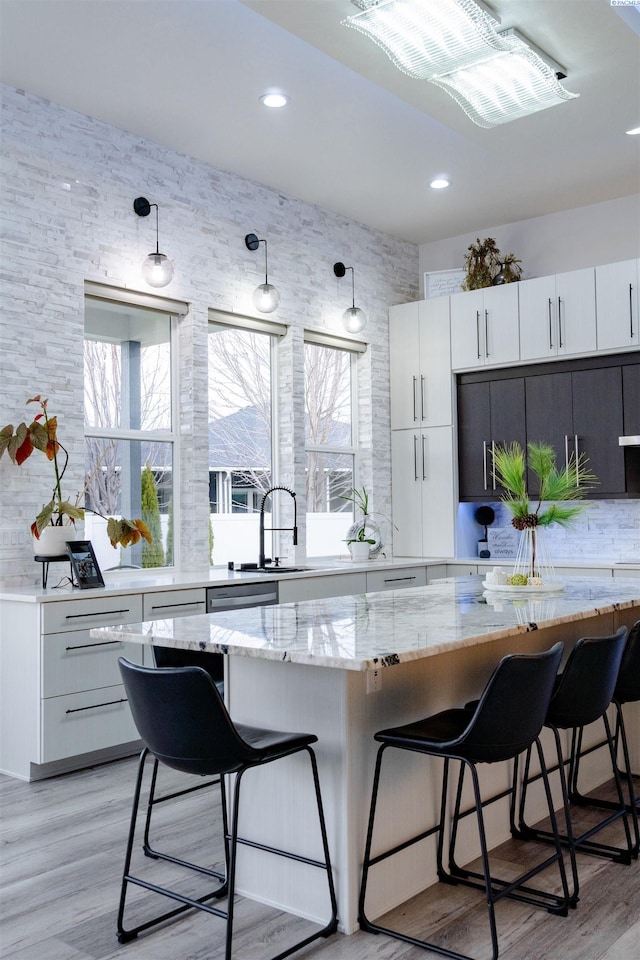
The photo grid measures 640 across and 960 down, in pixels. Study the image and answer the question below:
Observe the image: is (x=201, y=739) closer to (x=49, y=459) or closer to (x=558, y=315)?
(x=49, y=459)

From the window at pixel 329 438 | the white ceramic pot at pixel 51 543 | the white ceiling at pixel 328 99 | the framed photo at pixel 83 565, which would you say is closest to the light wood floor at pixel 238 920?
the framed photo at pixel 83 565

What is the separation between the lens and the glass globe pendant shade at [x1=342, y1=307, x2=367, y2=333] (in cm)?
657

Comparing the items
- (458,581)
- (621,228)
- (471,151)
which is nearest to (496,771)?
(458,581)

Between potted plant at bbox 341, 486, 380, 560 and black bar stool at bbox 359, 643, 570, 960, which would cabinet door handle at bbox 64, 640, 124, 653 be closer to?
black bar stool at bbox 359, 643, 570, 960

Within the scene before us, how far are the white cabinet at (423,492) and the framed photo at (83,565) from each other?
306 centimetres

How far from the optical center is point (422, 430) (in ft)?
22.7

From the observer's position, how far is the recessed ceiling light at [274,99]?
475 centimetres

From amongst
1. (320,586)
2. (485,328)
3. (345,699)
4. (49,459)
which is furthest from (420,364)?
(345,699)

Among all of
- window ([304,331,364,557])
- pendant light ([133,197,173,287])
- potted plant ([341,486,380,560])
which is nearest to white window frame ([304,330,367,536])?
window ([304,331,364,557])

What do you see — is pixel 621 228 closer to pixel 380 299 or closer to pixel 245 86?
pixel 380 299

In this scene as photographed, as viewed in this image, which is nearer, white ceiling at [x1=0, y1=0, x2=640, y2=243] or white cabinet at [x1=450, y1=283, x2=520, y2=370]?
white ceiling at [x1=0, y1=0, x2=640, y2=243]

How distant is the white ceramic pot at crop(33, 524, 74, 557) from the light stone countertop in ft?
5.11

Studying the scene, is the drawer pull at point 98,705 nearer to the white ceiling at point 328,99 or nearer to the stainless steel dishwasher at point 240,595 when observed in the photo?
the stainless steel dishwasher at point 240,595

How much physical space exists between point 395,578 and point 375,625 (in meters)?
3.31
